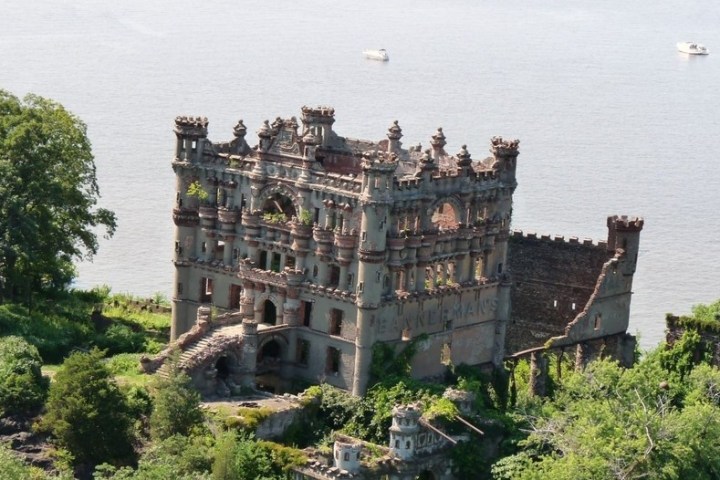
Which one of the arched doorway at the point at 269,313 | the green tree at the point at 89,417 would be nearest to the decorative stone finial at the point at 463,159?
the arched doorway at the point at 269,313

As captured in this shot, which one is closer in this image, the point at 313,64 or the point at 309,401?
the point at 309,401

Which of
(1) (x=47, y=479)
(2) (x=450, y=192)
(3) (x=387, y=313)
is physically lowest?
(1) (x=47, y=479)

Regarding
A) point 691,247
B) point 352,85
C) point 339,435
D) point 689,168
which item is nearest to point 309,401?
point 339,435

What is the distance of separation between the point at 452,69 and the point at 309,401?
299ft

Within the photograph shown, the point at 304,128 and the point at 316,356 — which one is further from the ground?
the point at 304,128

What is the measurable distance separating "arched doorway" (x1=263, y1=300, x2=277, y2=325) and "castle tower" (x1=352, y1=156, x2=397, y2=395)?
13.5 feet

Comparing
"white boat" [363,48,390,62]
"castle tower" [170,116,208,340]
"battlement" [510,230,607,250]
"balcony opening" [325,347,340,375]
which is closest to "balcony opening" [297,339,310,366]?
"balcony opening" [325,347,340,375]

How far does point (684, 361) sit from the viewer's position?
72.4 metres

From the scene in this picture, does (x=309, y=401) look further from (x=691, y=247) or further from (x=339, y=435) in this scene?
(x=691, y=247)

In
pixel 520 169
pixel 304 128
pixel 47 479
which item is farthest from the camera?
pixel 520 169

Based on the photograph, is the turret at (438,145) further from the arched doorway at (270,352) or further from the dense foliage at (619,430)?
the dense foliage at (619,430)

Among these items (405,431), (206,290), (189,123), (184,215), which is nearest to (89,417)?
(405,431)

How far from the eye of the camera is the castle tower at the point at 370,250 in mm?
63812

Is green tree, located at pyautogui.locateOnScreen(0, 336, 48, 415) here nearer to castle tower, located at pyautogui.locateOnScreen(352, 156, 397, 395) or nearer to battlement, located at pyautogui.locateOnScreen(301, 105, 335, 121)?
castle tower, located at pyautogui.locateOnScreen(352, 156, 397, 395)
